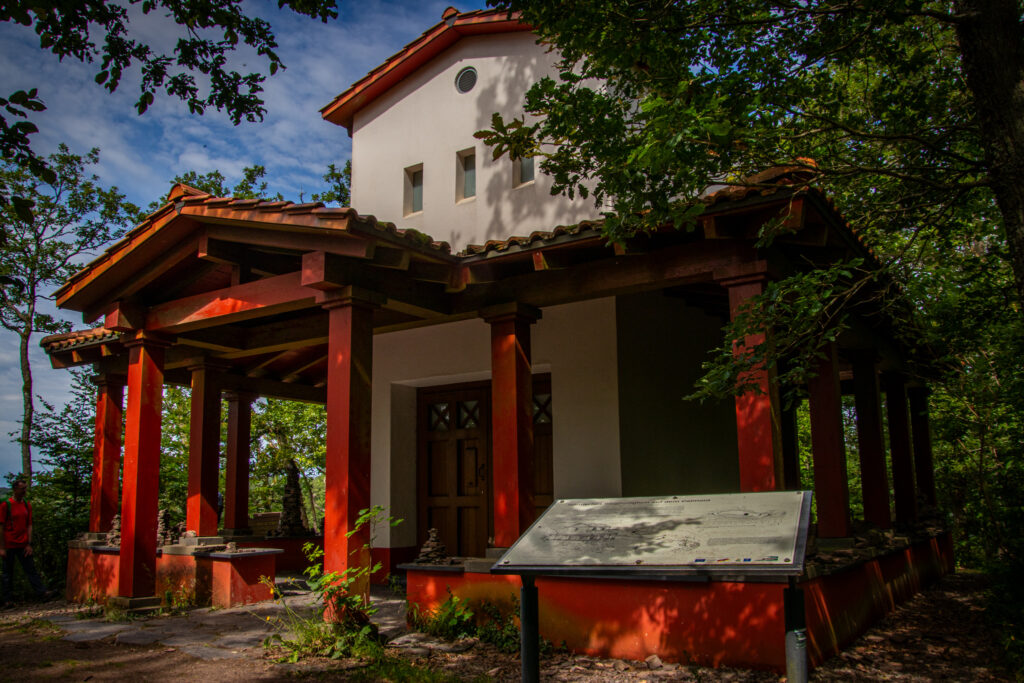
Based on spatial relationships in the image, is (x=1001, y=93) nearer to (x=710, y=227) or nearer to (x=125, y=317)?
(x=710, y=227)

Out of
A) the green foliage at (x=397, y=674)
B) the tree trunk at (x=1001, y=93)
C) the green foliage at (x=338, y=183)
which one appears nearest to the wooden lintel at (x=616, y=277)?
the tree trunk at (x=1001, y=93)

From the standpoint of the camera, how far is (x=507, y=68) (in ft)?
33.4

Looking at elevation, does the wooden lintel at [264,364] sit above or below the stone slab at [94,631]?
above

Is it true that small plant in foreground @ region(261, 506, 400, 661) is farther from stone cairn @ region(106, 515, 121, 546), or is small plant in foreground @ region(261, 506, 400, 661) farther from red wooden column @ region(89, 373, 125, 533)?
red wooden column @ region(89, 373, 125, 533)

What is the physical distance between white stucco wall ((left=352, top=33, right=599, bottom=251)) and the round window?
68mm

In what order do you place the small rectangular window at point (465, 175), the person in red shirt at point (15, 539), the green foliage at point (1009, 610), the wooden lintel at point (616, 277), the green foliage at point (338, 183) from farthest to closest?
the green foliage at point (338, 183)
the small rectangular window at point (465, 175)
the person in red shirt at point (15, 539)
the wooden lintel at point (616, 277)
the green foliage at point (1009, 610)

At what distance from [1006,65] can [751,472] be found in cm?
310

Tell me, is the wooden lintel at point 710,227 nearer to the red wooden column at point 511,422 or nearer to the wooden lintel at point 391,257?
the red wooden column at point 511,422

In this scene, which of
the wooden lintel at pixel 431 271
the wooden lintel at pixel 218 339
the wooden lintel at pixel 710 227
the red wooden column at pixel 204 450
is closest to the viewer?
the wooden lintel at pixel 710 227

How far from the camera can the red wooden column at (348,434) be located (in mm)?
6336

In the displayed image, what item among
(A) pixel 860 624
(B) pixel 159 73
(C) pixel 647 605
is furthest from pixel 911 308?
(B) pixel 159 73

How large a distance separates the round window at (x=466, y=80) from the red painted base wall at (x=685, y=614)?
6.59m

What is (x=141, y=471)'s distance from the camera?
27.3 feet

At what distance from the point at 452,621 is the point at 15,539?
21.9 ft
